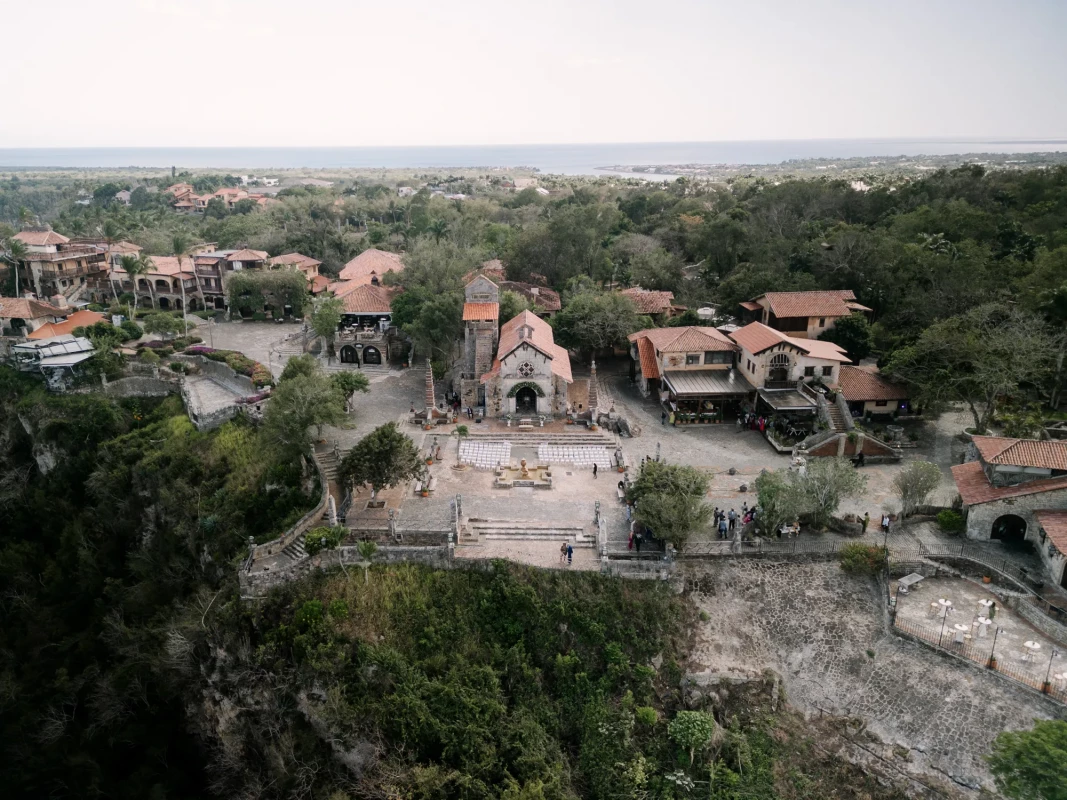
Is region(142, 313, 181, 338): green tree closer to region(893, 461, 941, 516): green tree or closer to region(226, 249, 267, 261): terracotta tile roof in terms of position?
region(226, 249, 267, 261): terracotta tile roof

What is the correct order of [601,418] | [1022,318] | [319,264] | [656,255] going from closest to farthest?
[1022,318], [601,418], [656,255], [319,264]

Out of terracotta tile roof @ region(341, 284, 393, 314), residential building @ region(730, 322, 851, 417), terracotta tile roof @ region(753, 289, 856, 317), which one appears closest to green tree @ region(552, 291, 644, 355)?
terracotta tile roof @ region(753, 289, 856, 317)

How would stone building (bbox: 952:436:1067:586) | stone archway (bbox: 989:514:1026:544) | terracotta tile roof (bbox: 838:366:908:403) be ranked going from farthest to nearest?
terracotta tile roof (bbox: 838:366:908:403), stone archway (bbox: 989:514:1026:544), stone building (bbox: 952:436:1067:586)

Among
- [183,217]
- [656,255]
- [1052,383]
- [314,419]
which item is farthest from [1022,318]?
[183,217]

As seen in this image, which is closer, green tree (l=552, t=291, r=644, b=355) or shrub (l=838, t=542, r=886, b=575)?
shrub (l=838, t=542, r=886, b=575)

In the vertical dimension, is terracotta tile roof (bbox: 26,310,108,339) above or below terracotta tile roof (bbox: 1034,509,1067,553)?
above

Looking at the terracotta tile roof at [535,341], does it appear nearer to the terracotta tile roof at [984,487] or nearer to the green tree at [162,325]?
the terracotta tile roof at [984,487]

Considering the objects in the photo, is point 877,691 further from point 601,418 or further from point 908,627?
point 601,418
